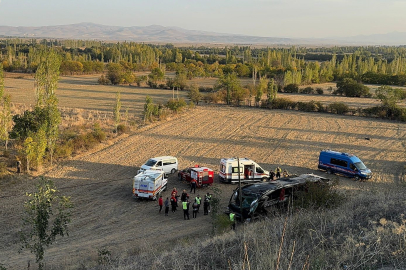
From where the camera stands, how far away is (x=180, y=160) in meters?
20.9

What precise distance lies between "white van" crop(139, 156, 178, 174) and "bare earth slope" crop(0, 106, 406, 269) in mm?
543

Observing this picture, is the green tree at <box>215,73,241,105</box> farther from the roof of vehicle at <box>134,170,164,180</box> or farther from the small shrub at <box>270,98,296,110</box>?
the roof of vehicle at <box>134,170,164,180</box>

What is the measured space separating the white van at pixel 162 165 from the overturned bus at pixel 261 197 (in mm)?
5642

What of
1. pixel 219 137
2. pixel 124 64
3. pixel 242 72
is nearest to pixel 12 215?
pixel 219 137

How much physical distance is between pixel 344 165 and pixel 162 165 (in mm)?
9616

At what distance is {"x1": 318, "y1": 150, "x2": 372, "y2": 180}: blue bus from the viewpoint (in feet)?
59.8

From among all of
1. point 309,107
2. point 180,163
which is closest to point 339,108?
point 309,107

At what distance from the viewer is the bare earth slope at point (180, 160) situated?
38.2 ft

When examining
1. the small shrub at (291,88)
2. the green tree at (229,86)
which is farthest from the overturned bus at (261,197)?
the small shrub at (291,88)

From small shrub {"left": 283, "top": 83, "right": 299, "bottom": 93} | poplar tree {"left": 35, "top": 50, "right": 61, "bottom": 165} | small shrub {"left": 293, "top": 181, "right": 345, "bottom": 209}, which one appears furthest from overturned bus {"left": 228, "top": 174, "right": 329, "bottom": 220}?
small shrub {"left": 283, "top": 83, "right": 299, "bottom": 93}

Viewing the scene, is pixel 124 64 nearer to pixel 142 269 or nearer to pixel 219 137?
pixel 219 137

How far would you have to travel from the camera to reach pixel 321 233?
7078 millimetres

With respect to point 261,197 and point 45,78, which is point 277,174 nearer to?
point 261,197

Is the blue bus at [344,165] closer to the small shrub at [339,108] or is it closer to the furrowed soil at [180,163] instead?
the furrowed soil at [180,163]
